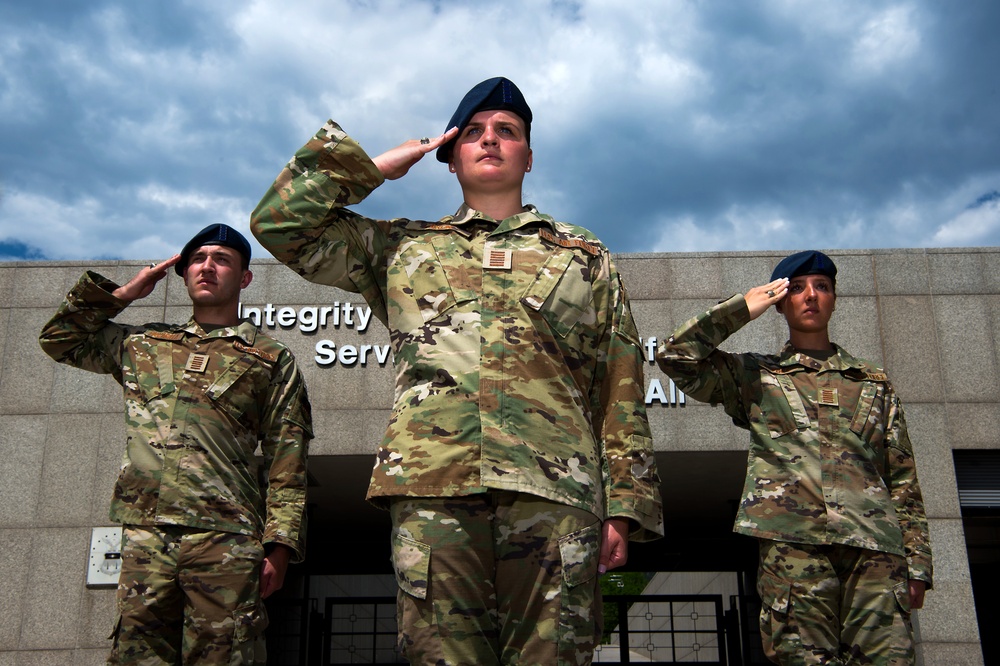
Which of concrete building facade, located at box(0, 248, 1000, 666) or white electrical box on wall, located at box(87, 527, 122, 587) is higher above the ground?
concrete building facade, located at box(0, 248, 1000, 666)

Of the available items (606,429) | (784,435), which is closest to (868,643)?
(784,435)

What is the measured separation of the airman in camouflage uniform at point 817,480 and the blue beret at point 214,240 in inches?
81.9

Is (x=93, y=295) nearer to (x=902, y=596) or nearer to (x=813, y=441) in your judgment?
(x=813, y=441)

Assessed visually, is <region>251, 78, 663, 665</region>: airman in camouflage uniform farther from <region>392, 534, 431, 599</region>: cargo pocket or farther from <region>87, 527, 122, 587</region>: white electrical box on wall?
<region>87, 527, 122, 587</region>: white electrical box on wall

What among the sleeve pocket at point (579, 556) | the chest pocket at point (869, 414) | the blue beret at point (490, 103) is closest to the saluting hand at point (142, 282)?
the blue beret at point (490, 103)

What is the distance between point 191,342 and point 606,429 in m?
2.28

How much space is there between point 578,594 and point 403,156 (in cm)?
153

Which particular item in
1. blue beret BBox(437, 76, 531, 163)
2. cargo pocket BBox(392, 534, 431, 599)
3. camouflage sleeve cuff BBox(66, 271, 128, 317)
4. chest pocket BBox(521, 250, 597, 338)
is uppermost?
blue beret BBox(437, 76, 531, 163)

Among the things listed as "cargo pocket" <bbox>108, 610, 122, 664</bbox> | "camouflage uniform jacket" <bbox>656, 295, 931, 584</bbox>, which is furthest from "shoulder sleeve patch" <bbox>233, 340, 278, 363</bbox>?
"camouflage uniform jacket" <bbox>656, 295, 931, 584</bbox>

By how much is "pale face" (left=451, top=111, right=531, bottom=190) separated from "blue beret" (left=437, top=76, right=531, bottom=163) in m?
0.02

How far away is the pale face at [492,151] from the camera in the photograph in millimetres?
3229

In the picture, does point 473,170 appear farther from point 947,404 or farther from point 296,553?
point 947,404

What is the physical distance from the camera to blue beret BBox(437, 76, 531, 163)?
3.29 metres

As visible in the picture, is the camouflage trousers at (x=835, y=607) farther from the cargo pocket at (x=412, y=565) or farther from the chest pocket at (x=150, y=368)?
the chest pocket at (x=150, y=368)
